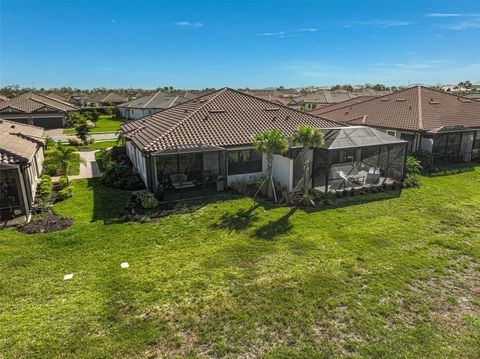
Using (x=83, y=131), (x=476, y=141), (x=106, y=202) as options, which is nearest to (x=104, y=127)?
(x=83, y=131)

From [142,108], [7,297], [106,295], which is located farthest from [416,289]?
[142,108]

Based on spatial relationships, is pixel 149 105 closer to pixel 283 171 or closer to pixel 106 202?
pixel 106 202

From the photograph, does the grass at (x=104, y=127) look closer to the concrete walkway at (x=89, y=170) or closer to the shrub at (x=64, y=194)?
the concrete walkway at (x=89, y=170)

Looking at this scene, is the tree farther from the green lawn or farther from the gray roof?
the gray roof

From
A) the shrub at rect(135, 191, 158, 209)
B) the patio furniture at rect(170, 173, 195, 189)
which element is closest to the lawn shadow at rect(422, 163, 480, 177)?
the patio furniture at rect(170, 173, 195, 189)

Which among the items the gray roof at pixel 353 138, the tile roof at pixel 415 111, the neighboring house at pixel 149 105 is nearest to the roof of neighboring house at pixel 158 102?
the neighboring house at pixel 149 105
